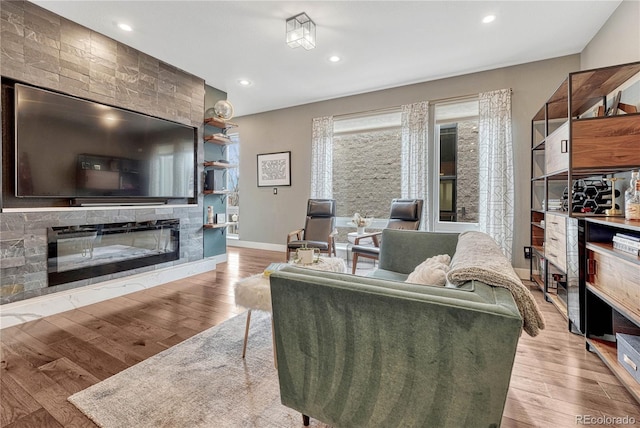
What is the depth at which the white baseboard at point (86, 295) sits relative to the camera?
7.82ft

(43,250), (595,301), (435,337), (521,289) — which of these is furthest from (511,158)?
(43,250)

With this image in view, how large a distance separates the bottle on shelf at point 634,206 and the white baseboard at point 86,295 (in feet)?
14.0

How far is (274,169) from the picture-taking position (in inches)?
219

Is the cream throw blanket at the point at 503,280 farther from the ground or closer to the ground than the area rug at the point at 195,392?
farther from the ground

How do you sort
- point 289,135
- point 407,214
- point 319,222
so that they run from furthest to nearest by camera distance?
point 289,135 < point 319,222 < point 407,214

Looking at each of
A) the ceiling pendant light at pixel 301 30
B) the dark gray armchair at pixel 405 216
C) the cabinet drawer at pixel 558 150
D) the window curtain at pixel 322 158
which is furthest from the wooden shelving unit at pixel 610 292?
the window curtain at pixel 322 158

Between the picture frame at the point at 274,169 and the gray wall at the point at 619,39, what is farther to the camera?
the picture frame at the point at 274,169

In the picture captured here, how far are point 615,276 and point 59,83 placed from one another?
15.0 ft

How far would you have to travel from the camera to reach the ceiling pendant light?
8.93ft

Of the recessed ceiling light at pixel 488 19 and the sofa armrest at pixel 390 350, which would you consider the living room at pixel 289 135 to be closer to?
the recessed ceiling light at pixel 488 19

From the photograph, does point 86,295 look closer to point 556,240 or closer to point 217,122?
point 217,122

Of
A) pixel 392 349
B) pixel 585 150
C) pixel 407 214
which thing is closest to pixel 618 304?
pixel 585 150

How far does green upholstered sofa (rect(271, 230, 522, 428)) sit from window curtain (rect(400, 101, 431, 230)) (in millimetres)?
3253

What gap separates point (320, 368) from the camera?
109 cm
